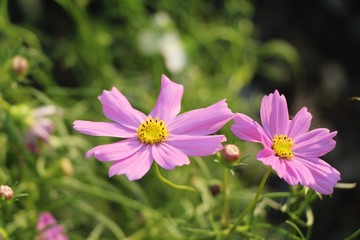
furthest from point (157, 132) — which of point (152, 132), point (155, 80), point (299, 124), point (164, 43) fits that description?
point (164, 43)

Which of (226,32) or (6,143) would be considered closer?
(6,143)

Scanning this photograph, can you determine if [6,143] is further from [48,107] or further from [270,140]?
[270,140]

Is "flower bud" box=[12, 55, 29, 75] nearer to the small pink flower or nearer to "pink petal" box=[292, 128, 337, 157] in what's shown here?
the small pink flower

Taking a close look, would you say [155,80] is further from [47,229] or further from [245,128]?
[245,128]

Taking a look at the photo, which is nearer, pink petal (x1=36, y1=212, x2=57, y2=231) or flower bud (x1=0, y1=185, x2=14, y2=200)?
flower bud (x1=0, y1=185, x2=14, y2=200)

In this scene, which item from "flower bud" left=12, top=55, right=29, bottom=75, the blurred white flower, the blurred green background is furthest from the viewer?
the blurred white flower

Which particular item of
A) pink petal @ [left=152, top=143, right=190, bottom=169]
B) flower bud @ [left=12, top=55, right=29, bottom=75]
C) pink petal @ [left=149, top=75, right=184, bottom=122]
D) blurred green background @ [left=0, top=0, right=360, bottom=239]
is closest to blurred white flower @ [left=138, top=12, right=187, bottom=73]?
blurred green background @ [left=0, top=0, right=360, bottom=239]

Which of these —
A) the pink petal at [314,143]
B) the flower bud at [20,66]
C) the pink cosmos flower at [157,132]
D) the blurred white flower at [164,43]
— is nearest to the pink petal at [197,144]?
the pink cosmos flower at [157,132]

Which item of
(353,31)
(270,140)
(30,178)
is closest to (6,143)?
(30,178)
